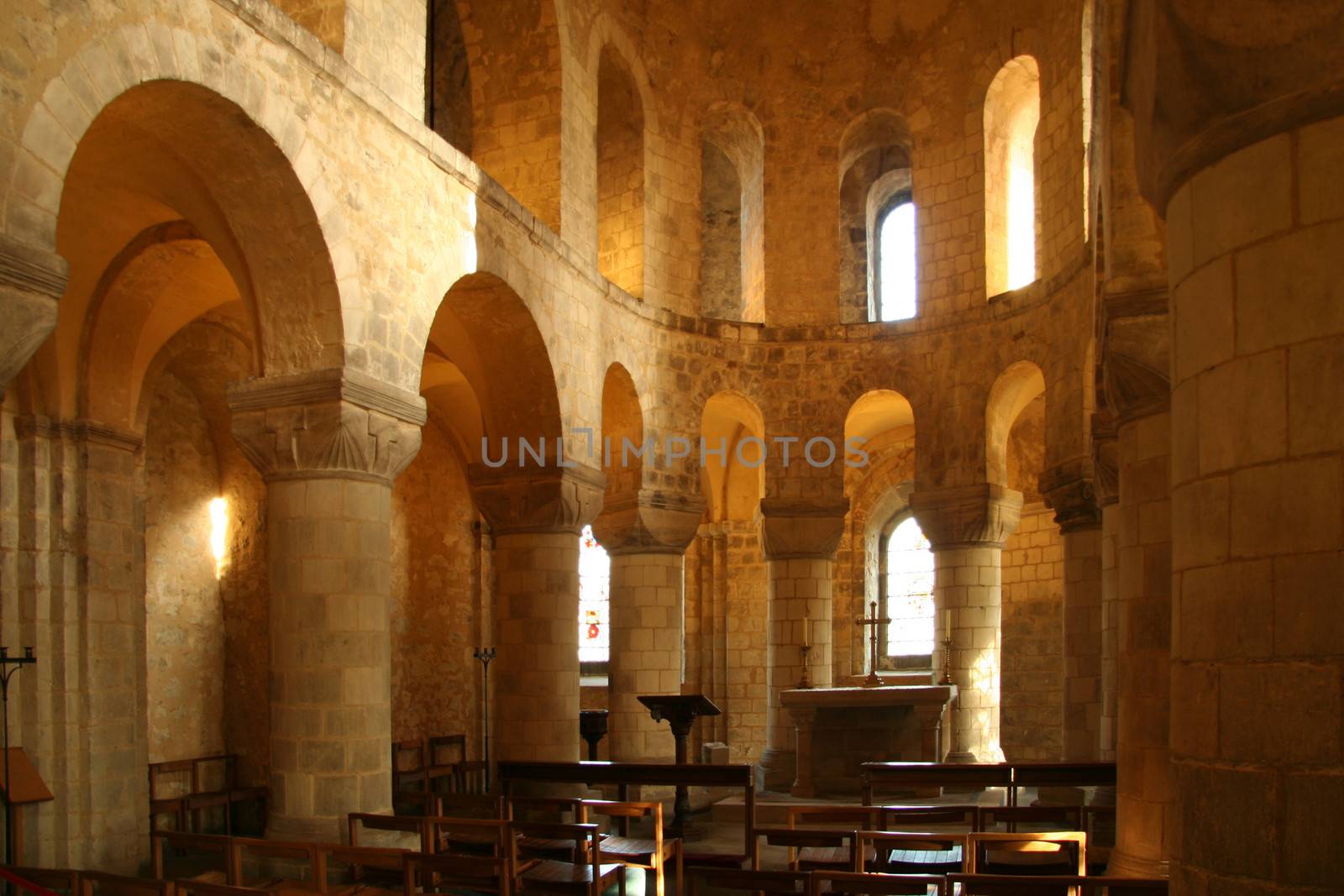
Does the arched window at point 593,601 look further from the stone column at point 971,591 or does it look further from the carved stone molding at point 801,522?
the stone column at point 971,591

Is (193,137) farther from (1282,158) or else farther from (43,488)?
(1282,158)

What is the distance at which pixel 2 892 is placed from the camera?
332 inches

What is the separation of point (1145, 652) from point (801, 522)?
8491 mm

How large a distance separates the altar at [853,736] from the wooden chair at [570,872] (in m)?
6.94

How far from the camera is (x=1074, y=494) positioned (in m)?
12.9

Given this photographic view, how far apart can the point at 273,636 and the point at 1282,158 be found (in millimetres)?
7127

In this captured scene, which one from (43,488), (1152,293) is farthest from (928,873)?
(43,488)

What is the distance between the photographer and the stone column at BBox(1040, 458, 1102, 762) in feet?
40.8

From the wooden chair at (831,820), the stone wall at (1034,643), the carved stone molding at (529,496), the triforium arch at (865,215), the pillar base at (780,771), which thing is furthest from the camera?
the triforium arch at (865,215)

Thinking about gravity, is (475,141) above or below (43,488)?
above

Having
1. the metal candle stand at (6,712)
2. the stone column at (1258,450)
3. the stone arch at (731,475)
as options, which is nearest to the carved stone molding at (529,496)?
the metal candle stand at (6,712)

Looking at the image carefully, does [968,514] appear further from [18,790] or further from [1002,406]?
[18,790]

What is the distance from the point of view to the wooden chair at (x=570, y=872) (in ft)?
21.6

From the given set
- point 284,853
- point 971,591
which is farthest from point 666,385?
point 284,853
